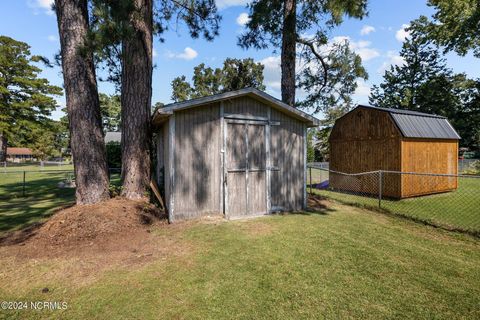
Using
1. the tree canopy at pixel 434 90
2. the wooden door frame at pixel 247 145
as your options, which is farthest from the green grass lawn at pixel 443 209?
the tree canopy at pixel 434 90

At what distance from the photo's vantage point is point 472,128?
90.4 feet

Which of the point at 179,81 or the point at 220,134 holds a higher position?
the point at 179,81

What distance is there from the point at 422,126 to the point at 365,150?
2.40 metres

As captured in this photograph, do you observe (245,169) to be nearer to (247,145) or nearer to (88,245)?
(247,145)

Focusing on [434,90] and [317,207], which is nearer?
[317,207]

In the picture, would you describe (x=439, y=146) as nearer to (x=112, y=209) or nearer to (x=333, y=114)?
(x=112, y=209)

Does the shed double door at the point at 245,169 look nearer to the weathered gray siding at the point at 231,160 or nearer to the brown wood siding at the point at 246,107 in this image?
the weathered gray siding at the point at 231,160

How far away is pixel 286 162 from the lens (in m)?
7.69

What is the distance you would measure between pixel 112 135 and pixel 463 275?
33.8m

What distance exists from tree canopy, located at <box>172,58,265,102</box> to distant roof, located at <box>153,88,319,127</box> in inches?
962

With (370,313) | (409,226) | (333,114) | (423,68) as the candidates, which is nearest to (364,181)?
(409,226)

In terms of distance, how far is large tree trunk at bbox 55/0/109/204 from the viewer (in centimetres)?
610

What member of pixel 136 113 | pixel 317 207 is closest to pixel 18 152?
pixel 136 113

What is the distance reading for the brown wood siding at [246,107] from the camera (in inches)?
273
